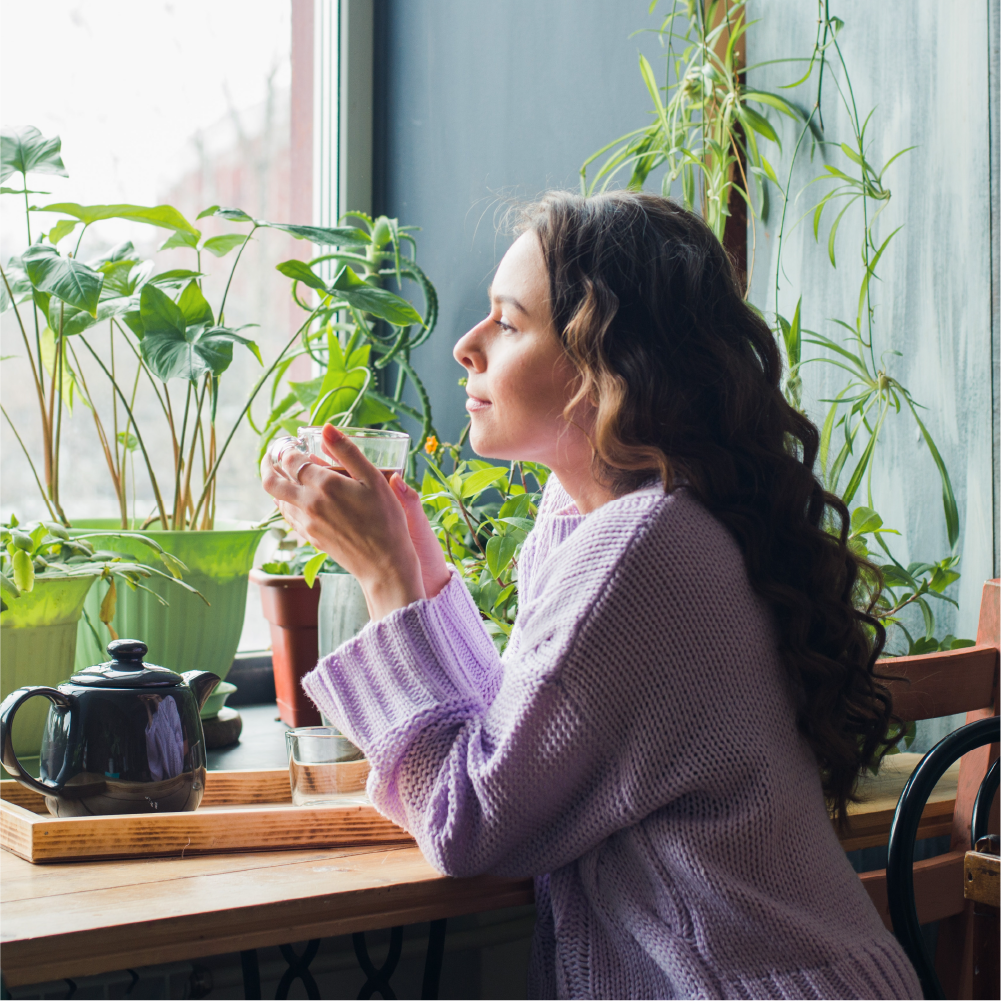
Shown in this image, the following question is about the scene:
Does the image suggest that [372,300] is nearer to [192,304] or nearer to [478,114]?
[192,304]

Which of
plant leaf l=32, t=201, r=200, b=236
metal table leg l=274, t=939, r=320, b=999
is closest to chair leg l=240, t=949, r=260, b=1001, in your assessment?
metal table leg l=274, t=939, r=320, b=999

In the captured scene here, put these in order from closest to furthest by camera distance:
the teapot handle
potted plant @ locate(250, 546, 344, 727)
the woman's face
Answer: the teapot handle → the woman's face → potted plant @ locate(250, 546, 344, 727)

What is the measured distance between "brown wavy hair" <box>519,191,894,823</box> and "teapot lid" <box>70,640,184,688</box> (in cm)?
45

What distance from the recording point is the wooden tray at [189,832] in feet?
2.69

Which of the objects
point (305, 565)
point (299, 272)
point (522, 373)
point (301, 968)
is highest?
point (299, 272)

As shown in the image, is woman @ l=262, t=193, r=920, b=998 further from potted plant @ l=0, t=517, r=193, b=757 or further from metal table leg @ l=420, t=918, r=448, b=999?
potted plant @ l=0, t=517, r=193, b=757

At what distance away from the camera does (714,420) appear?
950 millimetres

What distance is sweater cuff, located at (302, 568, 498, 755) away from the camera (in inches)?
33.4

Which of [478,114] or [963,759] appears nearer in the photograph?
[963,759]

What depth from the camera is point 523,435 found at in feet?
3.25

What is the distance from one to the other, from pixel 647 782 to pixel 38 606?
79 centimetres

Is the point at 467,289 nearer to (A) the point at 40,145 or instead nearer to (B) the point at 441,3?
(B) the point at 441,3

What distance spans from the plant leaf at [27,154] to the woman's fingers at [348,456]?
0.70m

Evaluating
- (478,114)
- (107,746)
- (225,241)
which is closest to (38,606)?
(107,746)
